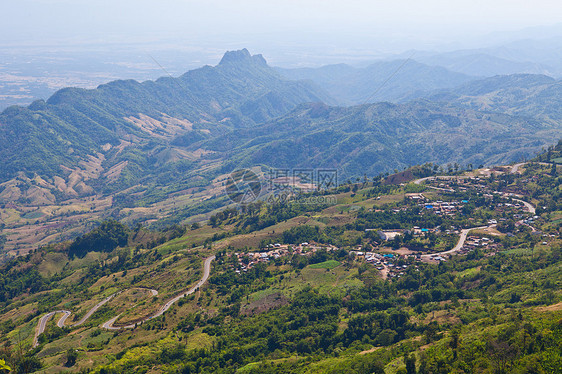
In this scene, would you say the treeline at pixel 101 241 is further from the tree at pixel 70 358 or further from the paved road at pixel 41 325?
the tree at pixel 70 358

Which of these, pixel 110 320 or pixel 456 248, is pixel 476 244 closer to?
pixel 456 248

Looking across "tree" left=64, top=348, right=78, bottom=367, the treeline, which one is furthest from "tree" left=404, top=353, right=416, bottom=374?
the treeline

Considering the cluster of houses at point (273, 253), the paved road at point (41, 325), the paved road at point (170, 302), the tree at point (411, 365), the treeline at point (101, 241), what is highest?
the tree at point (411, 365)

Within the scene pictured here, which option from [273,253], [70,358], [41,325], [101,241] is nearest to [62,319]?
[41,325]

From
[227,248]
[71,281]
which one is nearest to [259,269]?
[227,248]

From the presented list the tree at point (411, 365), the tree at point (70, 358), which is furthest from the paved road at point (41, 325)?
the tree at point (411, 365)

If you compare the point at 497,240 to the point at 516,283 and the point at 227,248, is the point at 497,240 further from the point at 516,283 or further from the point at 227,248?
the point at 227,248

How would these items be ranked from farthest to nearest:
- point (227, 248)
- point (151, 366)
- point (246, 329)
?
point (227, 248) < point (246, 329) < point (151, 366)

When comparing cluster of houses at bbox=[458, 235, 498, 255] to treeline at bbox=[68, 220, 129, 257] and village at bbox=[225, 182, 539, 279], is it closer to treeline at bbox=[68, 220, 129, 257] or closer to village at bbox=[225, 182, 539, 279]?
village at bbox=[225, 182, 539, 279]
